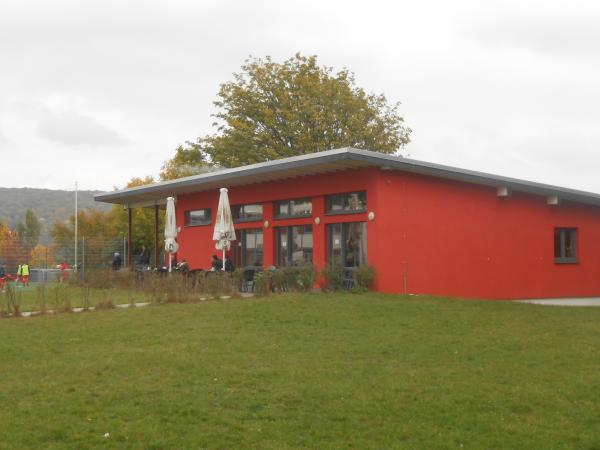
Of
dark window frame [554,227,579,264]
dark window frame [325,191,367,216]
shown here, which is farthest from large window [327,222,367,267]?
dark window frame [554,227,579,264]

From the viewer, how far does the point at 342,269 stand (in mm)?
18359

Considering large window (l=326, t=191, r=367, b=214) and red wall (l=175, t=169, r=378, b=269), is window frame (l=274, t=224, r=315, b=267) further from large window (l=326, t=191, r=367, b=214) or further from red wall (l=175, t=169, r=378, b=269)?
large window (l=326, t=191, r=367, b=214)

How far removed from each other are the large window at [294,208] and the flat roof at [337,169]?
0.75 metres

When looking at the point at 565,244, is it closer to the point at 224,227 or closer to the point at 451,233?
the point at 451,233

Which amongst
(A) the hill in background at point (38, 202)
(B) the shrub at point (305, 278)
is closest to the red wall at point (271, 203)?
(B) the shrub at point (305, 278)

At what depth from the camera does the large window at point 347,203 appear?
1905 centimetres

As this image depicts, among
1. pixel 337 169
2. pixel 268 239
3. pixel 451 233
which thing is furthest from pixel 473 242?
pixel 268 239

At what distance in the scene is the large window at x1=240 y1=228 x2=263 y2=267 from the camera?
2266 cm

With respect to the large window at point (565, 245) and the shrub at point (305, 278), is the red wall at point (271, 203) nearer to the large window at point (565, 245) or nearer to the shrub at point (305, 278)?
the shrub at point (305, 278)

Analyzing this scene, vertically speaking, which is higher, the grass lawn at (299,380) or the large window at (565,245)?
the large window at (565,245)

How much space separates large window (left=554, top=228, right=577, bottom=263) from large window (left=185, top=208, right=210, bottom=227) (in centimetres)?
1128

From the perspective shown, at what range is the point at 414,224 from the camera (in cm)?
1906

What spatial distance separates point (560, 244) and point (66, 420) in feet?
64.6

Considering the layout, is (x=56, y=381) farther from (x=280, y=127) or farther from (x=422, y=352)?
(x=280, y=127)
